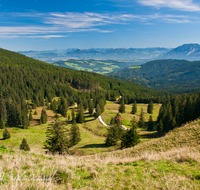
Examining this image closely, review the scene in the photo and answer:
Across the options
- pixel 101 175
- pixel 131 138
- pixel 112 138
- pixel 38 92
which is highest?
pixel 101 175

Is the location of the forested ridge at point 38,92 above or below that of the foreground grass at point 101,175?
below

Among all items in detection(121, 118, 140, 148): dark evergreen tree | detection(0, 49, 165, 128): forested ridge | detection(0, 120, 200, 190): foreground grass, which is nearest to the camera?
detection(0, 120, 200, 190): foreground grass

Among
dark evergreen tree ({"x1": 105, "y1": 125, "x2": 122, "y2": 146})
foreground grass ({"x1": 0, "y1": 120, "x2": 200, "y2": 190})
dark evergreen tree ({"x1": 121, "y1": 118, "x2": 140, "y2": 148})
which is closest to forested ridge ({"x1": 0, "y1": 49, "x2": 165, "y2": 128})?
dark evergreen tree ({"x1": 105, "y1": 125, "x2": 122, "y2": 146})

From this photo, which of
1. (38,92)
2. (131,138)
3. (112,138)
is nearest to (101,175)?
(131,138)

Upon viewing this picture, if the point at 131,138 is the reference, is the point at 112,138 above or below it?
below

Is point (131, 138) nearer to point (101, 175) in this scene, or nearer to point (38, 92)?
point (101, 175)

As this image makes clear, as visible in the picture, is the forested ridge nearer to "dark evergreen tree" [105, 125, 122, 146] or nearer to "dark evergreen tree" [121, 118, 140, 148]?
"dark evergreen tree" [105, 125, 122, 146]

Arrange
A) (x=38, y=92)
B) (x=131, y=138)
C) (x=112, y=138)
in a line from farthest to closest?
1. (x=38, y=92)
2. (x=112, y=138)
3. (x=131, y=138)

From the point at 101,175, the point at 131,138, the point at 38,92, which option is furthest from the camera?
the point at 38,92

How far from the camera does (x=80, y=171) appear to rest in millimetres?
7762

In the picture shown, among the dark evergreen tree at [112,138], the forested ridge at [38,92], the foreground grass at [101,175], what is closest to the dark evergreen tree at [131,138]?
the dark evergreen tree at [112,138]

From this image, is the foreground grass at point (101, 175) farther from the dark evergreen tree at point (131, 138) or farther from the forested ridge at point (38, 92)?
the forested ridge at point (38, 92)

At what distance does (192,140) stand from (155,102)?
150 meters

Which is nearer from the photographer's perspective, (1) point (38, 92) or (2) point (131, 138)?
(2) point (131, 138)
